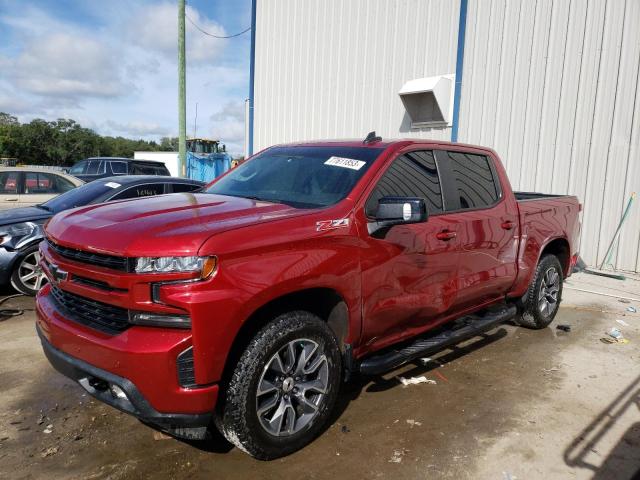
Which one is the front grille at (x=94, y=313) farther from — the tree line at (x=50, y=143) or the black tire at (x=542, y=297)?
the tree line at (x=50, y=143)

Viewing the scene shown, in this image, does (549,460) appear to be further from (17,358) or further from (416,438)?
(17,358)

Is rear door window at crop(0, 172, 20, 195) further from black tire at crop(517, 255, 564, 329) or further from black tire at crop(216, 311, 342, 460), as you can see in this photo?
black tire at crop(517, 255, 564, 329)

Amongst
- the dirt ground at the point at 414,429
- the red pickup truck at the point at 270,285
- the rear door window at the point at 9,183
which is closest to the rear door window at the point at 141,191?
the dirt ground at the point at 414,429

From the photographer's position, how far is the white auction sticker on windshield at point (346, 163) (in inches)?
139

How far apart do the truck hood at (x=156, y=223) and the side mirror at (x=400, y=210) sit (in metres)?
0.51

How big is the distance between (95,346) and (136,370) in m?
0.30

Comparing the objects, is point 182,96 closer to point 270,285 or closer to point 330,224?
point 330,224

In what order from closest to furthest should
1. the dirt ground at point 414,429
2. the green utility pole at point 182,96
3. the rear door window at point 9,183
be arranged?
1. the dirt ground at point 414,429
2. the rear door window at point 9,183
3. the green utility pole at point 182,96

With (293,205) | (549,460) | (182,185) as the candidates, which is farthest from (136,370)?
(182,185)

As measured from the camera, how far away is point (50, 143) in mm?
65062

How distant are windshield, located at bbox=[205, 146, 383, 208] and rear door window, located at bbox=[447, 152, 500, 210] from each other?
36.3 inches

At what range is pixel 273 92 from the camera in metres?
14.2

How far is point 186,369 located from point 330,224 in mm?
1143

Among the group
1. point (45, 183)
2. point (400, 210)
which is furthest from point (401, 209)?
point (45, 183)
